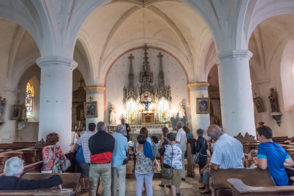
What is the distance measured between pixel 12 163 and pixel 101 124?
5.96ft

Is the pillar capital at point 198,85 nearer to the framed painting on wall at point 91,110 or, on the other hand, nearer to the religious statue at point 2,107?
the framed painting on wall at point 91,110

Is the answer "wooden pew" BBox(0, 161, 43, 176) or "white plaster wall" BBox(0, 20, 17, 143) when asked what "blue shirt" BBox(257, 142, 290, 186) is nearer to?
"wooden pew" BBox(0, 161, 43, 176)

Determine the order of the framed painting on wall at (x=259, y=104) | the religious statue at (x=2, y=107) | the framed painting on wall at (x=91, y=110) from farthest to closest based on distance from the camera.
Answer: the framed painting on wall at (x=91, y=110) → the framed painting on wall at (x=259, y=104) → the religious statue at (x=2, y=107)

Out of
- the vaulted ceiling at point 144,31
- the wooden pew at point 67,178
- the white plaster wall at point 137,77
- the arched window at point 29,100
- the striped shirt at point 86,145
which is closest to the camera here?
the wooden pew at point 67,178

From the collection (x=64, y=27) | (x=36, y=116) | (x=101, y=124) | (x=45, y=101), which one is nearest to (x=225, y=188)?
(x=101, y=124)

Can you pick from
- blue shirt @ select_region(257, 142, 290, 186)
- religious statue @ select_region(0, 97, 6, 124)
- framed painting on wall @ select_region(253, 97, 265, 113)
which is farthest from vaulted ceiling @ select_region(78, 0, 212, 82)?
blue shirt @ select_region(257, 142, 290, 186)

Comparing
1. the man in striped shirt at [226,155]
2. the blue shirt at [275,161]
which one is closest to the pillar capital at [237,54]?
the man in striped shirt at [226,155]

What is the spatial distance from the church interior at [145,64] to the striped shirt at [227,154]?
2.30 metres

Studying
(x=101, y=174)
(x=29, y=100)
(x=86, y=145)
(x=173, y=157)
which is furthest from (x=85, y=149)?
(x=29, y=100)

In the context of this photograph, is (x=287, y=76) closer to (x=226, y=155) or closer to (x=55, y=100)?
(x=226, y=155)

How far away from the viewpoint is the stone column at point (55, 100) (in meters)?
6.51

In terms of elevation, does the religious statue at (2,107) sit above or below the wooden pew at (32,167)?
above

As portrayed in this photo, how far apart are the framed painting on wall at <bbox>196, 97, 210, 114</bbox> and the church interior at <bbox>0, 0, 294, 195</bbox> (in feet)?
0.21

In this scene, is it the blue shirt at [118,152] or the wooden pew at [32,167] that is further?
the blue shirt at [118,152]
